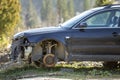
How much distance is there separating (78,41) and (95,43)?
1.59 ft

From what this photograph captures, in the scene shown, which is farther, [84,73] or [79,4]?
[79,4]

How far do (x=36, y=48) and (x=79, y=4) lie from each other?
173m

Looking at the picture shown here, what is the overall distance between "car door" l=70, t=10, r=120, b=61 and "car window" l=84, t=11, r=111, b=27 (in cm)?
15

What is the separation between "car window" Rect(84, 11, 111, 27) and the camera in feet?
38.4

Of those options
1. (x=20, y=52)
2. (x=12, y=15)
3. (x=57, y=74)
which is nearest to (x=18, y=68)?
(x=20, y=52)

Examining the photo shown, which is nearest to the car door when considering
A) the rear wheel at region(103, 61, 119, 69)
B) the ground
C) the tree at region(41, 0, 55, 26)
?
the ground

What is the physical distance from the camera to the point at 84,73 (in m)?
11.3

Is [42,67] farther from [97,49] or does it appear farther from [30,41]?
[97,49]

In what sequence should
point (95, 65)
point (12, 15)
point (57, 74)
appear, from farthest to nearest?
point (12, 15) → point (95, 65) → point (57, 74)

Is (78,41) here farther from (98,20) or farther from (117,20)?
(117,20)

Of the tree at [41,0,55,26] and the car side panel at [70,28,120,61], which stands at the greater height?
the car side panel at [70,28,120,61]

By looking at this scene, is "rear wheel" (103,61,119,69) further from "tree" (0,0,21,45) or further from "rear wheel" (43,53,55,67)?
"tree" (0,0,21,45)

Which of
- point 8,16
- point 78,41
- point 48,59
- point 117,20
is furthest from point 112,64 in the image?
point 8,16

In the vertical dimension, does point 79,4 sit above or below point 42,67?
below
